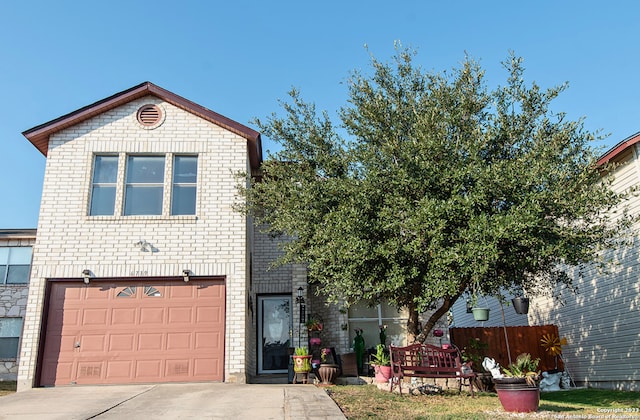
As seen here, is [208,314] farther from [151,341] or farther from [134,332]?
[134,332]

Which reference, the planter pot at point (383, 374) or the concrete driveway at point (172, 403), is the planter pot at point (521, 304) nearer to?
the planter pot at point (383, 374)

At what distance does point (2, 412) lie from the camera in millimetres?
7625

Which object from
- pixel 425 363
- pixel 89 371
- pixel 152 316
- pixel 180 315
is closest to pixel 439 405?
pixel 425 363

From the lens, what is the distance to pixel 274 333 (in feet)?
48.4

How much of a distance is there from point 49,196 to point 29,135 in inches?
63.7

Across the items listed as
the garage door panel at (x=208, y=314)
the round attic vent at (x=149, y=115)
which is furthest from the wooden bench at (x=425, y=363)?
the round attic vent at (x=149, y=115)

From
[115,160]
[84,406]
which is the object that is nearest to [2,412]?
[84,406]

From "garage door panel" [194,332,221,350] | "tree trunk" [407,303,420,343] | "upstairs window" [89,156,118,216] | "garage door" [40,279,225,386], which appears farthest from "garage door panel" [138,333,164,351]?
"tree trunk" [407,303,420,343]

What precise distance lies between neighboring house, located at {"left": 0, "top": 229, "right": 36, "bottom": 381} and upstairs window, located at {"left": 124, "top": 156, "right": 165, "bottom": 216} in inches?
321

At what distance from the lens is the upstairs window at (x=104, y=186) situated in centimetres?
1212

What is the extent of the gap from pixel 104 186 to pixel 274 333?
6.12m

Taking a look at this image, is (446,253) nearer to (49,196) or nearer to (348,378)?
(348,378)

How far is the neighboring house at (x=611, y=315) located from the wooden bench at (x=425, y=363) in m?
4.61

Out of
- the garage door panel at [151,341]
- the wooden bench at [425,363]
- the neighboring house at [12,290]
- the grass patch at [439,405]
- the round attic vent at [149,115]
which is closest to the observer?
the grass patch at [439,405]
